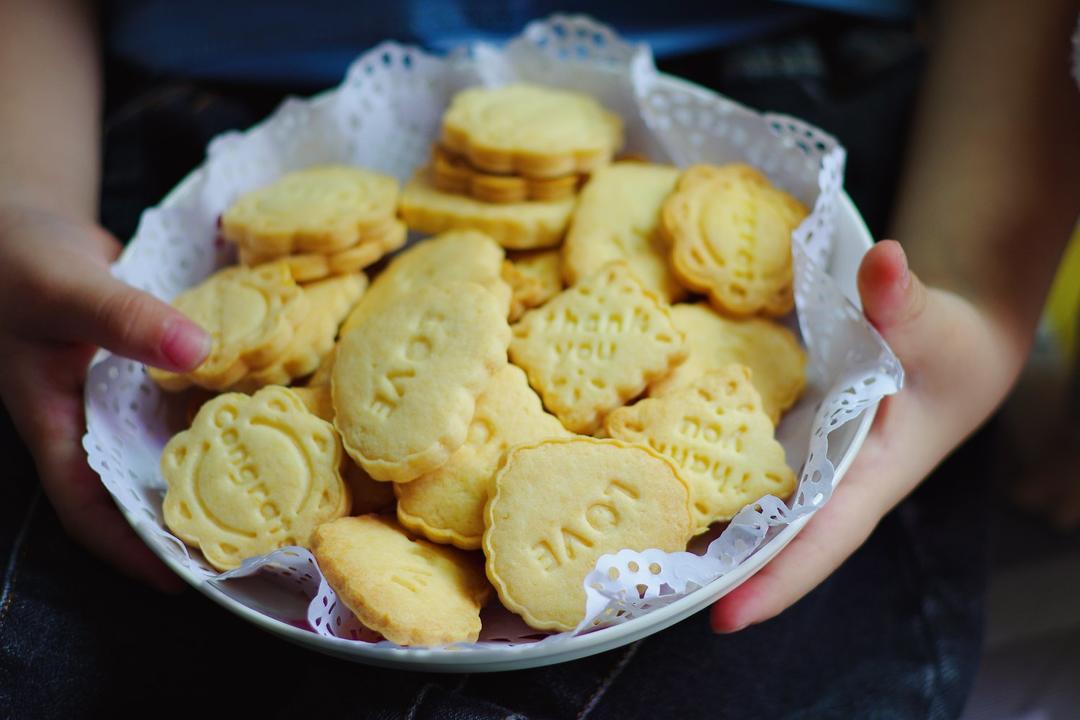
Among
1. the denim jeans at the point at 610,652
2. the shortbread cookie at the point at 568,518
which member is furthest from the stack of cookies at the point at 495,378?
the denim jeans at the point at 610,652

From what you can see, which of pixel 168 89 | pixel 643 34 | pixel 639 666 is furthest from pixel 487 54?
pixel 639 666

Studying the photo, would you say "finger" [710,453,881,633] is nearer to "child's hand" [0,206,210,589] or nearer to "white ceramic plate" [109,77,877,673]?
"white ceramic plate" [109,77,877,673]

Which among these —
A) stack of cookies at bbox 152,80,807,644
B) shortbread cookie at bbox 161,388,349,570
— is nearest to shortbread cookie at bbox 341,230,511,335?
stack of cookies at bbox 152,80,807,644

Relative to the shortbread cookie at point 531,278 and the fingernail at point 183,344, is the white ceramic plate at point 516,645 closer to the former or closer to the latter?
the fingernail at point 183,344

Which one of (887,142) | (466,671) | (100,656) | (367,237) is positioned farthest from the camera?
(887,142)

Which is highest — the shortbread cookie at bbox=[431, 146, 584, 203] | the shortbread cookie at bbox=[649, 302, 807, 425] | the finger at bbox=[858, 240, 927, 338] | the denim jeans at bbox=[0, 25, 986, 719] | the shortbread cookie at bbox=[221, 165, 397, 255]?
the finger at bbox=[858, 240, 927, 338]

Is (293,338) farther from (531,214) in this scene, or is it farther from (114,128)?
(114,128)

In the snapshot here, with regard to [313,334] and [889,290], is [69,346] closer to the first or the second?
[313,334]
